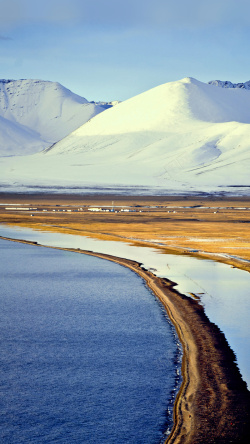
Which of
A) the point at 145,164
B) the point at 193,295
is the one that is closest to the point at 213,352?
the point at 193,295

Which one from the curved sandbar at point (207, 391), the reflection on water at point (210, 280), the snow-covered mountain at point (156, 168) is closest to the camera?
the curved sandbar at point (207, 391)

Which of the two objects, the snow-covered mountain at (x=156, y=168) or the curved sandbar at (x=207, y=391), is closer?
the curved sandbar at (x=207, y=391)

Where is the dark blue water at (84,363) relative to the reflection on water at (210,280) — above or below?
below

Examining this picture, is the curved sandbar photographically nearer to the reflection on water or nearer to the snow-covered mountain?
the reflection on water

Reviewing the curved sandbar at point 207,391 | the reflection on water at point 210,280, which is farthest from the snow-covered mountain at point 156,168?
the curved sandbar at point 207,391

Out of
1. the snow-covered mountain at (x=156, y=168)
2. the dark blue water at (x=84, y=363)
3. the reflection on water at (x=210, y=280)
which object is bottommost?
the dark blue water at (x=84, y=363)

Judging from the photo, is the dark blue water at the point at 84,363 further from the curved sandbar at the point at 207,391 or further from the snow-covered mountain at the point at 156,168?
the snow-covered mountain at the point at 156,168

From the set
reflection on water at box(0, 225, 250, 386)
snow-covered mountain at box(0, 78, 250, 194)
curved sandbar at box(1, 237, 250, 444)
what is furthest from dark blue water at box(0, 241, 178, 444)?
snow-covered mountain at box(0, 78, 250, 194)
